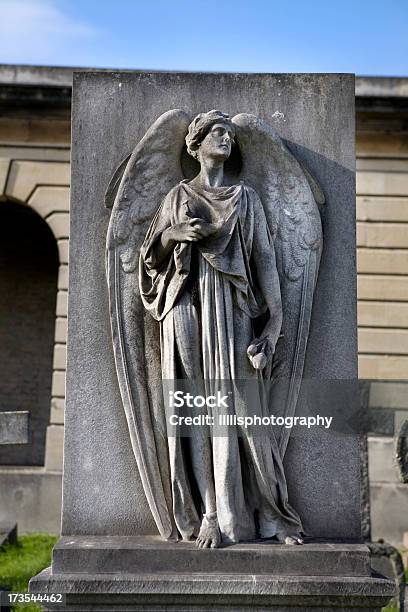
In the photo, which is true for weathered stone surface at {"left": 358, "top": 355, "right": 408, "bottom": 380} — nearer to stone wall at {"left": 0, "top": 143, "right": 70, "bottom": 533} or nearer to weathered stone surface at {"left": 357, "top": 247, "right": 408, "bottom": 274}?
weathered stone surface at {"left": 357, "top": 247, "right": 408, "bottom": 274}

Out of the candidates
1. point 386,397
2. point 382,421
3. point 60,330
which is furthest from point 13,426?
point 60,330

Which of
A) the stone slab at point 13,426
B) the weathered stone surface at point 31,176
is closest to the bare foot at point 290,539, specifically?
the stone slab at point 13,426

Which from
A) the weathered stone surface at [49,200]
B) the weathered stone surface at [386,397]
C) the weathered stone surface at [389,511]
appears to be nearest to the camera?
the weathered stone surface at [386,397]

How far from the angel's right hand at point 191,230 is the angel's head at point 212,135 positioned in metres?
0.46

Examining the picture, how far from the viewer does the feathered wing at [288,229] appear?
4625mm

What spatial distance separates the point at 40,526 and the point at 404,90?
28.9 ft

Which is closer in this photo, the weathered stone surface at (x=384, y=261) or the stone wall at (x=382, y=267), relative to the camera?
the stone wall at (x=382, y=267)

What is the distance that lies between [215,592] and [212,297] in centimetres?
162

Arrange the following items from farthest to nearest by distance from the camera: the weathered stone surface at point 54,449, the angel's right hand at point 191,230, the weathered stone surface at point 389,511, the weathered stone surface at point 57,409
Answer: the weathered stone surface at point 57,409 → the weathered stone surface at point 54,449 → the weathered stone surface at point 389,511 → the angel's right hand at point 191,230

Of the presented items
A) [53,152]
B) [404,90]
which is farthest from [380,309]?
[53,152]

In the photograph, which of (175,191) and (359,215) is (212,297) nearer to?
(175,191)

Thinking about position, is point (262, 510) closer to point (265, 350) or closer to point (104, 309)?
point (265, 350)

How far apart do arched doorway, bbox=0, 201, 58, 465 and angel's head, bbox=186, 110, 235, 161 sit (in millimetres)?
11288

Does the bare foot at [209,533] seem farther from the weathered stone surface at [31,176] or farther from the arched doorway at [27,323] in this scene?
the arched doorway at [27,323]
